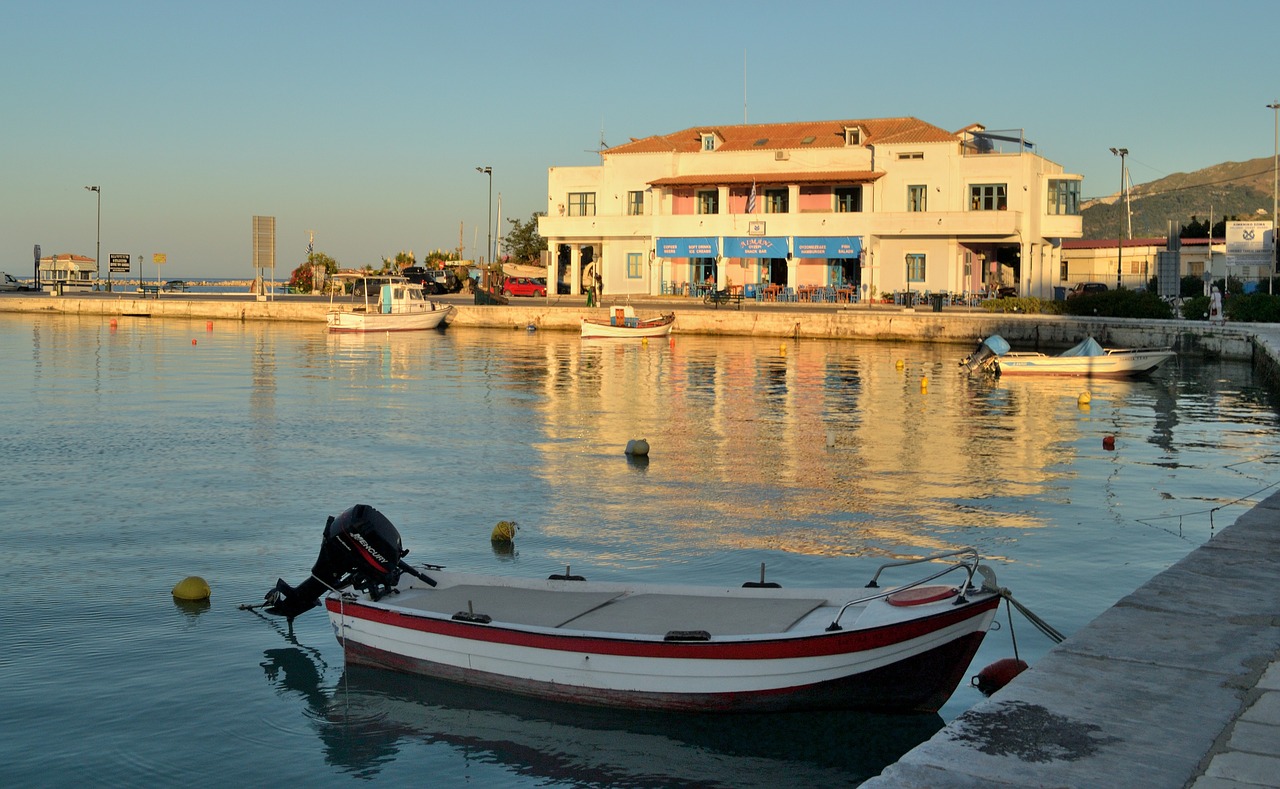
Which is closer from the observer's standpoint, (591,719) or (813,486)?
(591,719)

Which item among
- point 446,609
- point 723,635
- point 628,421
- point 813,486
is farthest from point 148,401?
point 723,635

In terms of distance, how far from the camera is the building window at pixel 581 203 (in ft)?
229

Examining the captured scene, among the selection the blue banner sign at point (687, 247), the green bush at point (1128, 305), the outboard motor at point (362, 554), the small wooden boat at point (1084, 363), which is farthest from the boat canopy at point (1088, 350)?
the outboard motor at point (362, 554)

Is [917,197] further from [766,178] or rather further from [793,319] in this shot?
[793,319]

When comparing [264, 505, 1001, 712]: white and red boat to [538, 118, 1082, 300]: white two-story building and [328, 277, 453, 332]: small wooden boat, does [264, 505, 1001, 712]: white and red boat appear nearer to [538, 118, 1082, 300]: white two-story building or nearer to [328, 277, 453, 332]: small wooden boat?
[328, 277, 453, 332]: small wooden boat

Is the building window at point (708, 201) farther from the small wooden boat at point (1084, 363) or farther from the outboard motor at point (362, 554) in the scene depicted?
the outboard motor at point (362, 554)

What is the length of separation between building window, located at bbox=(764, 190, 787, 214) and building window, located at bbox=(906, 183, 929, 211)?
665 cm

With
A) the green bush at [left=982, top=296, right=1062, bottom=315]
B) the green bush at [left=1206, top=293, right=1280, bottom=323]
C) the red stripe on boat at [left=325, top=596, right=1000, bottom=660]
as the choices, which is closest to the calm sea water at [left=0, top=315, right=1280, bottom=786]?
the red stripe on boat at [left=325, top=596, right=1000, bottom=660]

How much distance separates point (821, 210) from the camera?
64.2 m

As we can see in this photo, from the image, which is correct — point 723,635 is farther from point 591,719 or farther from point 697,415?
point 697,415

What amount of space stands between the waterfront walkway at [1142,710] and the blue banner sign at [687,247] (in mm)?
58212

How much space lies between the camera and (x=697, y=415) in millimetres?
27719

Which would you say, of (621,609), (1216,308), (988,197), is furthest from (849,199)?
(621,609)

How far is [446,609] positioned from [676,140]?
63.1 meters
